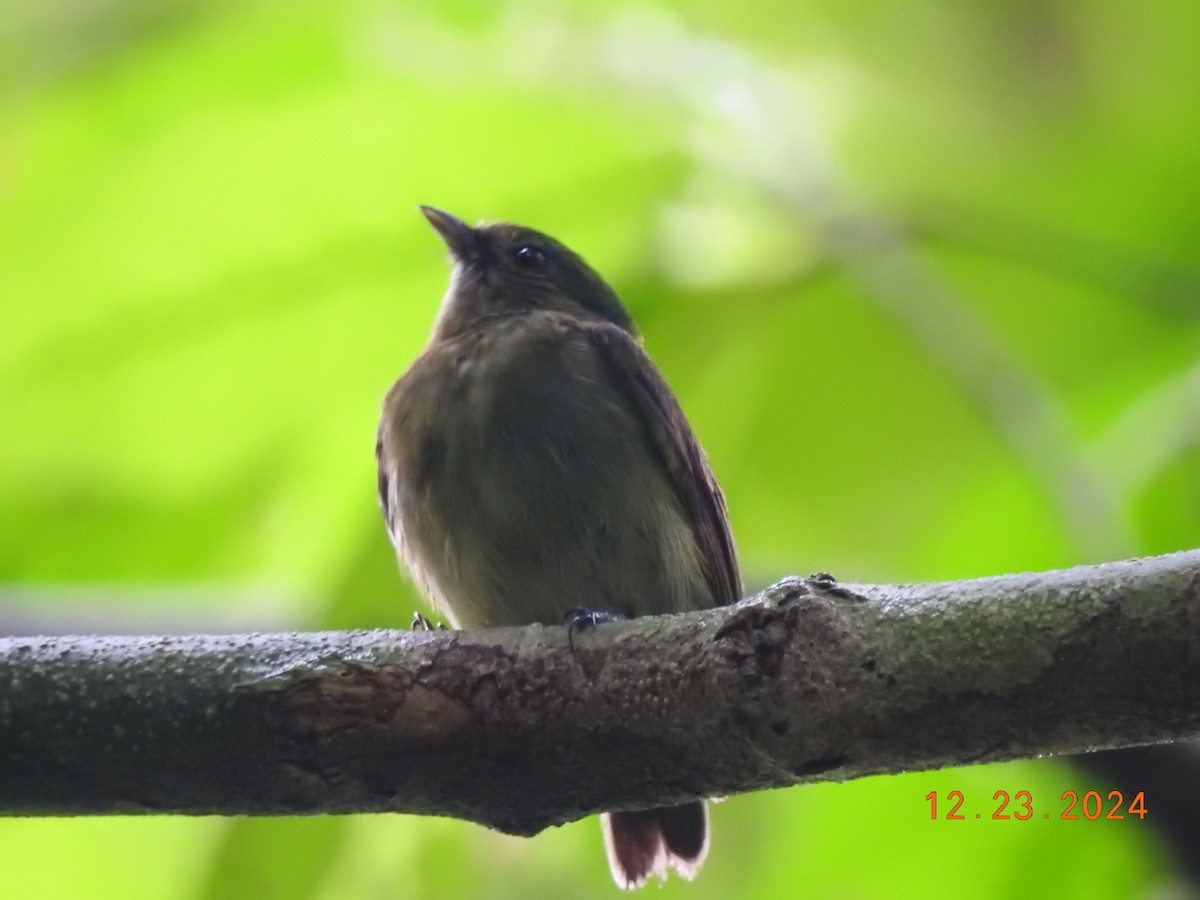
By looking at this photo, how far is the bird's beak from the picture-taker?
4.25 metres

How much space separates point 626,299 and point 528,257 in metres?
1.50

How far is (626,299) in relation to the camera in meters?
3.74

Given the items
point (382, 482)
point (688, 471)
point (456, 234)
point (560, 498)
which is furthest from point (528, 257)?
point (560, 498)

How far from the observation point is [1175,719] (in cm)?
212

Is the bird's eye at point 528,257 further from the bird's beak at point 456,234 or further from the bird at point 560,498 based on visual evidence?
the bird at point 560,498

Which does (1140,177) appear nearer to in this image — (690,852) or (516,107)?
(516,107)

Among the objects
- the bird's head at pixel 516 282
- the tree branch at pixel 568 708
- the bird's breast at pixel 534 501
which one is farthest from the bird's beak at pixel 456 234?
the tree branch at pixel 568 708

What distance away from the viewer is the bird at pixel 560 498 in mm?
3969

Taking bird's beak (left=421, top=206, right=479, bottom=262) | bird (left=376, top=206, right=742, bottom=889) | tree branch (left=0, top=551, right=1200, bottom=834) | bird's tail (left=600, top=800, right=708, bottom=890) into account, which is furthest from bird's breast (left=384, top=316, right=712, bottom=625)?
tree branch (left=0, top=551, right=1200, bottom=834)

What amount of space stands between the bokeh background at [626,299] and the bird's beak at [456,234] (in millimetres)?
304

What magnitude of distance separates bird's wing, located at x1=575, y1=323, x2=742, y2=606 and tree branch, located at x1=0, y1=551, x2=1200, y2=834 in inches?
61.5

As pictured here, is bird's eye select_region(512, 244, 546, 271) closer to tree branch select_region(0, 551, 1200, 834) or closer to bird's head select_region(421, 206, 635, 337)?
bird's head select_region(421, 206, 635, 337)

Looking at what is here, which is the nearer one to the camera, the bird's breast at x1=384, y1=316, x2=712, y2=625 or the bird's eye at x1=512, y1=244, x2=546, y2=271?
the bird's breast at x1=384, y1=316, x2=712, y2=625

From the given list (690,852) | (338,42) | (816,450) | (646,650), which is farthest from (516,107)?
(690,852)
